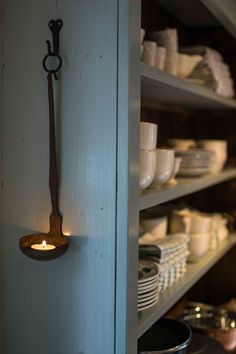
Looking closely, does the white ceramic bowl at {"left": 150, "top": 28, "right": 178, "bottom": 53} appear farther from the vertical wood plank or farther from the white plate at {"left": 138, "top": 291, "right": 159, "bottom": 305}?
the white plate at {"left": 138, "top": 291, "right": 159, "bottom": 305}

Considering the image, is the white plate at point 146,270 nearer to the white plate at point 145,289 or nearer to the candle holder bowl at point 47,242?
the white plate at point 145,289

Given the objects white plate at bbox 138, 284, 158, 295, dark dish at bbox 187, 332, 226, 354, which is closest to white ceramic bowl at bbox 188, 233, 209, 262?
dark dish at bbox 187, 332, 226, 354

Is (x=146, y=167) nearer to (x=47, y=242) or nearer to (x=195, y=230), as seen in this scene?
(x=47, y=242)

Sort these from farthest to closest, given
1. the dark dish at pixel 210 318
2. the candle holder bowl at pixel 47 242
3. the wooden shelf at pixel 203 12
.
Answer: the dark dish at pixel 210 318 → the wooden shelf at pixel 203 12 → the candle holder bowl at pixel 47 242

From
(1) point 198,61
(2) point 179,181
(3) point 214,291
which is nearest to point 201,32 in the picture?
(1) point 198,61

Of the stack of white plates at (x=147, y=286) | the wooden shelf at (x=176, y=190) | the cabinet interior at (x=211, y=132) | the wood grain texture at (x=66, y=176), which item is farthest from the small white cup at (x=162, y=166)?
the cabinet interior at (x=211, y=132)

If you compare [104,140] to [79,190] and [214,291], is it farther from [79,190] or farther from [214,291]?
[214,291]

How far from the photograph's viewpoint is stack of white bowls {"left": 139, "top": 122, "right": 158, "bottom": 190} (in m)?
1.22

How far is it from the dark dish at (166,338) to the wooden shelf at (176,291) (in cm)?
11

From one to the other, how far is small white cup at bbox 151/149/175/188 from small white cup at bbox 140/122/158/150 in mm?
134

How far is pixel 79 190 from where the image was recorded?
3.59ft

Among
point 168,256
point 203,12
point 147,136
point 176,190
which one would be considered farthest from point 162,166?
point 203,12

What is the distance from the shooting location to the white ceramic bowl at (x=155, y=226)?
1700 millimetres

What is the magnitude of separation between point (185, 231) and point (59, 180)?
34.3 inches
